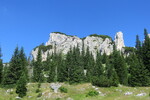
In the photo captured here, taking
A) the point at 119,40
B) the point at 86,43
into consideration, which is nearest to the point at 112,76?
the point at 86,43

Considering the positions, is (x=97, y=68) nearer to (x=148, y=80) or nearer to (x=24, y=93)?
(x=148, y=80)

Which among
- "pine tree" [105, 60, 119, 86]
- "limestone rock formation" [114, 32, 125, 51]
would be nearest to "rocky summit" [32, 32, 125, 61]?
"limestone rock formation" [114, 32, 125, 51]

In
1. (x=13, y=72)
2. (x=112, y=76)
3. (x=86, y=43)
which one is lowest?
(x=112, y=76)

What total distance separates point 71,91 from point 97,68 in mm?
35531

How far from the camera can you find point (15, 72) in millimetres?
49219

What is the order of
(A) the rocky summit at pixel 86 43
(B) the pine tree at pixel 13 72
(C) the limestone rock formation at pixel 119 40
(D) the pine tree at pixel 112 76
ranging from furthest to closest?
(C) the limestone rock formation at pixel 119 40
(A) the rocky summit at pixel 86 43
(B) the pine tree at pixel 13 72
(D) the pine tree at pixel 112 76

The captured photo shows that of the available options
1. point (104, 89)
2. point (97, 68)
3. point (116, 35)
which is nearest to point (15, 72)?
point (104, 89)

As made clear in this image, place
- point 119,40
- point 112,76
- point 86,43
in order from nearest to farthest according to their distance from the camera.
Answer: point 112,76 → point 86,43 → point 119,40

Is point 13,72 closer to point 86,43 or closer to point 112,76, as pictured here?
point 112,76

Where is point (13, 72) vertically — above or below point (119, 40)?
below

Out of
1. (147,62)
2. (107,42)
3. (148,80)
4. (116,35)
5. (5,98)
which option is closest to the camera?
(5,98)

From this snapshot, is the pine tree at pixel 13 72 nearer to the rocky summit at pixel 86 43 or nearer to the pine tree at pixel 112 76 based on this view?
the pine tree at pixel 112 76

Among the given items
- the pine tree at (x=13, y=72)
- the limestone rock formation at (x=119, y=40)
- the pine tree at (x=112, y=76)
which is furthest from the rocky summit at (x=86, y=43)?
the pine tree at (x=13, y=72)

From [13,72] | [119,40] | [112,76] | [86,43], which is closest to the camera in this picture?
[13,72]
